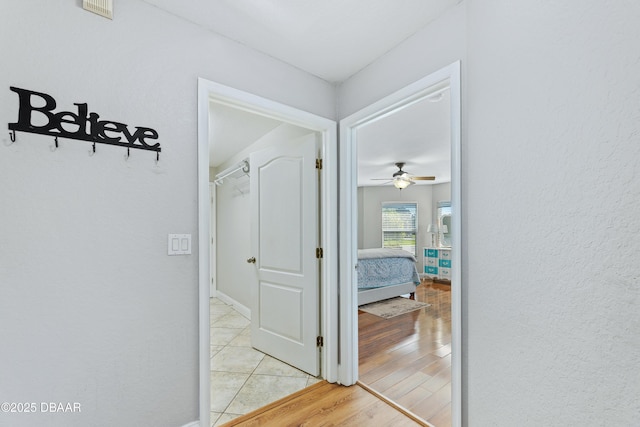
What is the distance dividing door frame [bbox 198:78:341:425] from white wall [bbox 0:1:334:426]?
0.14 feet

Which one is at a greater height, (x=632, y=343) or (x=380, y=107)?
(x=380, y=107)

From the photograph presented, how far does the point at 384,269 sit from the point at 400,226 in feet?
9.97

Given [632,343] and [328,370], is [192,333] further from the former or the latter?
[632,343]

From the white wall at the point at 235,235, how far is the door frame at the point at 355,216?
1325 mm

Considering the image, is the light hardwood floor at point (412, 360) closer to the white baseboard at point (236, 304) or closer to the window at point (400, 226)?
the white baseboard at point (236, 304)

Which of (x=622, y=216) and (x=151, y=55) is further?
(x=151, y=55)

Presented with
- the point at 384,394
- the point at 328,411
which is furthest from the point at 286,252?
the point at 384,394

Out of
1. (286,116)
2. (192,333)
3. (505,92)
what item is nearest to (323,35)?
(286,116)

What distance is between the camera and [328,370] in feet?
7.37

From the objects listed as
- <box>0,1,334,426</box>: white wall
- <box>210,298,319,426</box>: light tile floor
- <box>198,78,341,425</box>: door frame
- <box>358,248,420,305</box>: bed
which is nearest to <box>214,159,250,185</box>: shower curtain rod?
<box>198,78,341,425</box>: door frame

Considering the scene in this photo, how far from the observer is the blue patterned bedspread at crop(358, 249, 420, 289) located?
14.9 feet

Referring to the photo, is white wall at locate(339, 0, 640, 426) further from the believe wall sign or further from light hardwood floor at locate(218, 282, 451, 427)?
the believe wall sign

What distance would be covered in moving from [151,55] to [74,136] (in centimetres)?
57

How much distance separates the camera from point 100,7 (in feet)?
4.45
